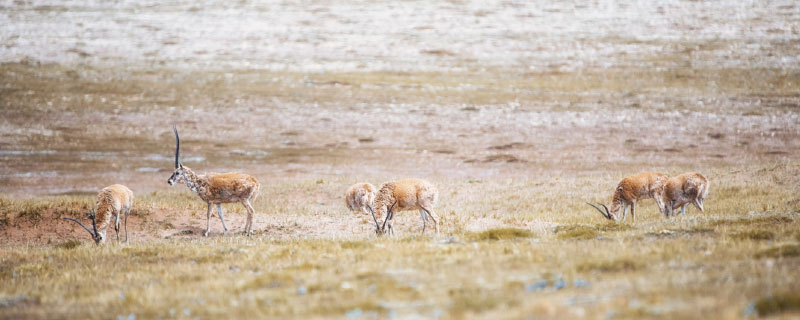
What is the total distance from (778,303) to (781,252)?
4.25 metres

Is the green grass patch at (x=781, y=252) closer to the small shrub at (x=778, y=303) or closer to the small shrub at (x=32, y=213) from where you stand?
the small shrub at (x=778, y=303)

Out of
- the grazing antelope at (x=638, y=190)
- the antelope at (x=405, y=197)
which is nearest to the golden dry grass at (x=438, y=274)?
the antelope at (x=405, y=197)

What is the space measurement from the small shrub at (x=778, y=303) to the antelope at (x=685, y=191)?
1425 cm

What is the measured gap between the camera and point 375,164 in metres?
43.7

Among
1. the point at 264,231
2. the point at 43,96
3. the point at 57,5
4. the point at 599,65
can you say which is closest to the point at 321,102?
the point at 43,96

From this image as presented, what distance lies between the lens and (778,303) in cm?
779

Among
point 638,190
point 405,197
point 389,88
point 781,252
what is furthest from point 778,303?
point 389,88

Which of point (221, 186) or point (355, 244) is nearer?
point (355, 244)

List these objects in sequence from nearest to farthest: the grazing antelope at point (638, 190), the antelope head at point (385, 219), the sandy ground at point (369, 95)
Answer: the antelope head at point (385, 219) < the grazing antelope at point (638, 190) < the sandy ground at point (369, 95)

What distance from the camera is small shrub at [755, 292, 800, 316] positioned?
25.1 ft

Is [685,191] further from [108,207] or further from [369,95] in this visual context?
[369,95]

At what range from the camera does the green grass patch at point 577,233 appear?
15426 millimetres

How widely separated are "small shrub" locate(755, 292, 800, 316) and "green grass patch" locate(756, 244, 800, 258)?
3792mm

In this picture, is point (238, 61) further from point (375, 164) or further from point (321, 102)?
point (375, 164)
